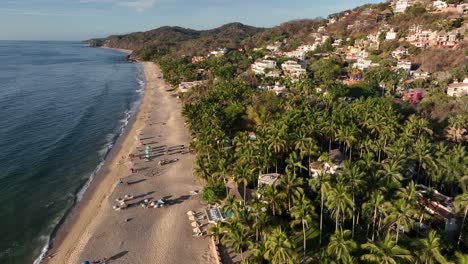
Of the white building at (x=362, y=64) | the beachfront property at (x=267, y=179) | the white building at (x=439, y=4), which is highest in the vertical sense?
the white building at (x=439, y=4)

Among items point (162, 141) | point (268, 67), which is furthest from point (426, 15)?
point (162, 141)

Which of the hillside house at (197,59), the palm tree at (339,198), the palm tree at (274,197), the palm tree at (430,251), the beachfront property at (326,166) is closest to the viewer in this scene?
the palm tree at (430,251)

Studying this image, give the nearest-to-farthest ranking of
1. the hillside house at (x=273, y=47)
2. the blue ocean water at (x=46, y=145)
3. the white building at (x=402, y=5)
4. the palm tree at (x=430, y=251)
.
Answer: the palm tree at (x=430, y=251) → the blue ocean water at (x=46, y=145) → the white building at (x=402, y=5) → the hillside house at (x=273, y=47)

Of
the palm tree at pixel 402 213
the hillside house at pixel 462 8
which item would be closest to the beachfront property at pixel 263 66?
the hillside house at pixel 462 8

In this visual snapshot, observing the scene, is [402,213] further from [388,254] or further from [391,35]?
[391,35]

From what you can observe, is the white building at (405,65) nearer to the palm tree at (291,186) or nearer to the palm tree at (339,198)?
the palm tree at (291,186)

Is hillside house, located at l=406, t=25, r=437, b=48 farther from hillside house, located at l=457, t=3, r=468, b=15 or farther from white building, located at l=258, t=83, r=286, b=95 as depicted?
white building, located at l=258, t=83, r=286, b=95

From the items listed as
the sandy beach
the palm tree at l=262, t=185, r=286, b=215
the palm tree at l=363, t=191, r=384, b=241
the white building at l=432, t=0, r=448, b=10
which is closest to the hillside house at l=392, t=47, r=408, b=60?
the white building at l=432, t=0, r=448, b=10
